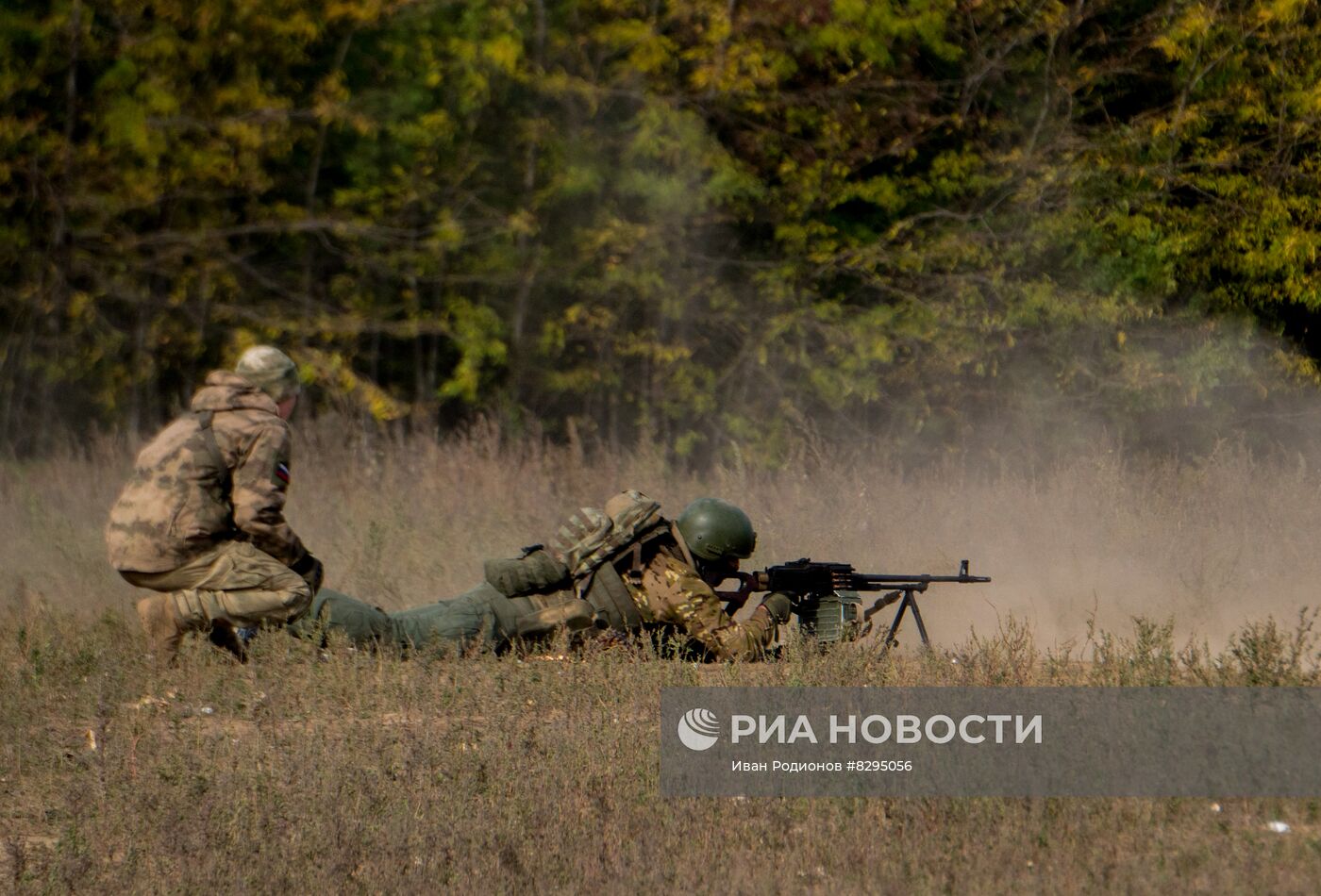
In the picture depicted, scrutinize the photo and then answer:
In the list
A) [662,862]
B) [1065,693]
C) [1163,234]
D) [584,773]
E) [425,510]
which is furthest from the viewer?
[1163,234]

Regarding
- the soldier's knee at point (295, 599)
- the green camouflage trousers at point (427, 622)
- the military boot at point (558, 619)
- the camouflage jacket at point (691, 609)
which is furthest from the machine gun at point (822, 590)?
the soldier's knee at point (295, 599)

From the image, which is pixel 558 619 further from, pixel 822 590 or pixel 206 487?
pixel 206 487

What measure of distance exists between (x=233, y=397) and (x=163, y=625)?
1.11 m

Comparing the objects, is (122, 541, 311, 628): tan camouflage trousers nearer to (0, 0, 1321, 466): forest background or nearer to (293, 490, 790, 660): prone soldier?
(293, 490, 790, 660): prone soldier

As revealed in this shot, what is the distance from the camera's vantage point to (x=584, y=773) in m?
5.83

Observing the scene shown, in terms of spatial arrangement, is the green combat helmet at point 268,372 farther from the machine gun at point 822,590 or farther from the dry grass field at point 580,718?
the machine gun at point 822,590

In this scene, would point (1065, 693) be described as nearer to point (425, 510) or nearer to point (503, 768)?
point (503, 768)

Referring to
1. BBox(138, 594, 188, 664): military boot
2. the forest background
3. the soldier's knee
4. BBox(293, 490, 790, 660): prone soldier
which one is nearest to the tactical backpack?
BBox(293, 490, 790, 660): prone soldier

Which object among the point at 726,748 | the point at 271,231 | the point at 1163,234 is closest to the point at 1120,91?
the point at 1163,234

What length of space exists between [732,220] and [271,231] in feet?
16.9

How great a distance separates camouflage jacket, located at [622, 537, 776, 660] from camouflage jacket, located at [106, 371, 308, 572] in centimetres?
171

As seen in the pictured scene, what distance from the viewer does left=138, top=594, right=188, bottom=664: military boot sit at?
7645mm

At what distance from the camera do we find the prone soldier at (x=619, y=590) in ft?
24.2

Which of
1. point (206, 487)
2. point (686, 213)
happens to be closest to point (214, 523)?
point (206, 487)
